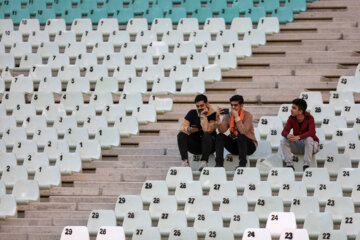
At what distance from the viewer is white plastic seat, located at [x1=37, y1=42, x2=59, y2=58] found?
1698 centimetres

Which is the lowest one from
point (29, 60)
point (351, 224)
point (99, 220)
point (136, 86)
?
point (351, 224)

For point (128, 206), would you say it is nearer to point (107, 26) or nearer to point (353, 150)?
point (353, 150)

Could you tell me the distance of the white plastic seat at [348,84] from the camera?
1513 centimetres

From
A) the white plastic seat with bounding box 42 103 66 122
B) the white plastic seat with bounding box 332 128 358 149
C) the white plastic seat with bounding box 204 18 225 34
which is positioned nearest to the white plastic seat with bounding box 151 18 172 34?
the white plastic seat with bounding box 204 18 225 34

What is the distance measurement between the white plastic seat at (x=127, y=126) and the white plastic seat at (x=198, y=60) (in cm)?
177

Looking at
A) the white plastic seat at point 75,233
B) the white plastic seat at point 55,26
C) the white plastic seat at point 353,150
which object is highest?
the white plastic seat at point 55,26

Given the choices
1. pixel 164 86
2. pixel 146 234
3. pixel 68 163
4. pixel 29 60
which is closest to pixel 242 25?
pixel 164 86

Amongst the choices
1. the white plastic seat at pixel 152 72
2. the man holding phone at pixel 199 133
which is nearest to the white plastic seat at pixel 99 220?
the man holding phone at pixel 199 133

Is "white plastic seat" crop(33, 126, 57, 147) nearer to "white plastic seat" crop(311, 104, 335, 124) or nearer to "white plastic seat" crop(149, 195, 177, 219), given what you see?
"white plastic seat" crop(149, 195, 177, 219)

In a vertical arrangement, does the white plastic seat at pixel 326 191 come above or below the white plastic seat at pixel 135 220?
above

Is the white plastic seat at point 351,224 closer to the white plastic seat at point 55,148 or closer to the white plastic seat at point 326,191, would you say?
the white plastic seat at point 326,191

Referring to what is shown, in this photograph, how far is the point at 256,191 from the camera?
41.8 feet

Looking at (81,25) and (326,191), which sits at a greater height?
(81,25)

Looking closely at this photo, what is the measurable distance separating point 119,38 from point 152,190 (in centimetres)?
471
